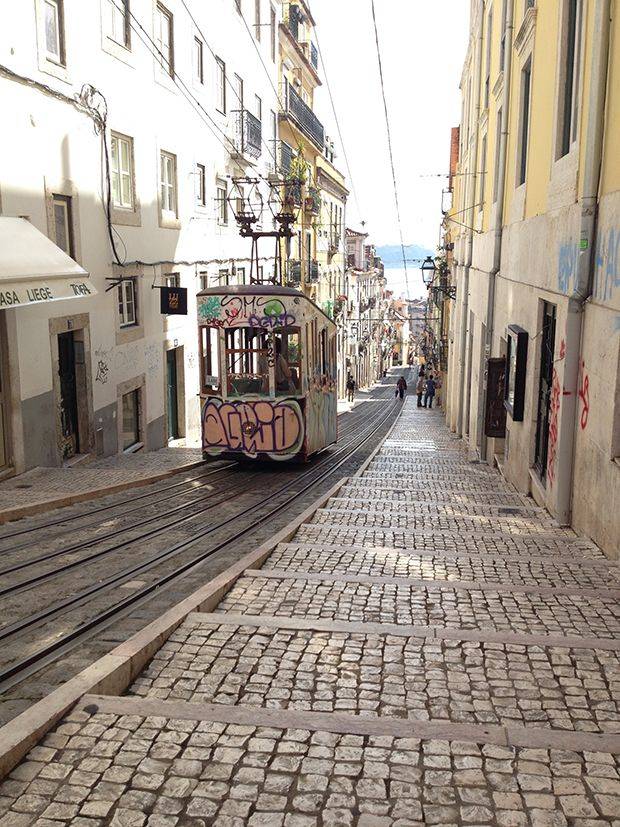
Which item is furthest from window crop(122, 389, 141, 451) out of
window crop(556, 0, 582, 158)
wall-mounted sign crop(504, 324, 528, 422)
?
window crop(556, 0, 582, 158)

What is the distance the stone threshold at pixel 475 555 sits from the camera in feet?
18.8

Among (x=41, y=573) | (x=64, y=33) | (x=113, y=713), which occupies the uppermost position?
(x=64, y=33)

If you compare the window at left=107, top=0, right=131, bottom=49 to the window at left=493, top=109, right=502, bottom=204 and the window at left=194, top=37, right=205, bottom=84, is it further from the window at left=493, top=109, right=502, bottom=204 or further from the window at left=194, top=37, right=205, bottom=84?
the window at left=493, top=109, right=502, bottom=204

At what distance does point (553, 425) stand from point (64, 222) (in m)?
8.69

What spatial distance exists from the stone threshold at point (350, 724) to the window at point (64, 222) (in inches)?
406

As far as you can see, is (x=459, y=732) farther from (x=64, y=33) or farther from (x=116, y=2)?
(x=116, y=2)

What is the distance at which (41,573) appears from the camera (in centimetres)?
584

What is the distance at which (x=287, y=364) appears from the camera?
38.0 feet

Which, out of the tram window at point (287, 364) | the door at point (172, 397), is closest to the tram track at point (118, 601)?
the tram window at point (287, 364)

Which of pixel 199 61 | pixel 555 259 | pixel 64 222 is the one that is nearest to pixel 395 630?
pixel 555 259

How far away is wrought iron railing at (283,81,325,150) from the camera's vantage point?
29062mm

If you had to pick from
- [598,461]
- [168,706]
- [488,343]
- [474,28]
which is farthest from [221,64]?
[168,706]

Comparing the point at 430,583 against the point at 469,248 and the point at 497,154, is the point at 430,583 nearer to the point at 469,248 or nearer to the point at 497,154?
the point at 497,154

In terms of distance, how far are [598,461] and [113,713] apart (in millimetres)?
4733
